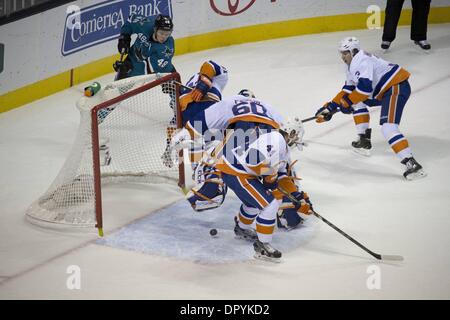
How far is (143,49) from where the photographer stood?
671cm

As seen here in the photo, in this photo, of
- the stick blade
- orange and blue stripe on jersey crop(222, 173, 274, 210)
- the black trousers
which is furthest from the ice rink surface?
the black trousers

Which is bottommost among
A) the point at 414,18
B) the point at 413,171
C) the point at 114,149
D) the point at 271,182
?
the point at 413,171

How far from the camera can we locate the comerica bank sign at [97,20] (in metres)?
7.84

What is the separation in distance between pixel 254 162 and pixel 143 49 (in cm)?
231

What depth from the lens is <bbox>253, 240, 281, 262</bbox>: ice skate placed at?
471 centimetres

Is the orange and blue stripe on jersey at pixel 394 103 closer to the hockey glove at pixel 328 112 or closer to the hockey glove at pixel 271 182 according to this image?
the hockey glove at pixel 328 112

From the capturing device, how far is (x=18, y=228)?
17.4ft

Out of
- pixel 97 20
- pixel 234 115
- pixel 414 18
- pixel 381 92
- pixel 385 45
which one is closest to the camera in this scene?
pixel 234 115

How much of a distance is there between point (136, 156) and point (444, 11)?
444 centimetres

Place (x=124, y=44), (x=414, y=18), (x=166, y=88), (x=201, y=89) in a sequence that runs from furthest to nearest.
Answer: (x=414, y=18) < (x=124, y=44) < (x=166, y=88) < (x=201, y=89)

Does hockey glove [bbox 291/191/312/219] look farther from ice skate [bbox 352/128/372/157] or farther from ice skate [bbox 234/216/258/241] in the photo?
ice skate [bbox 352/128/372/157]

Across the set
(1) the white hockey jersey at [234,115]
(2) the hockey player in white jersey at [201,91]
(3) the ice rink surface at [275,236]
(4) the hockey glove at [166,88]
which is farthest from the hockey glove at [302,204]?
(4) the hockey glove at [166,88]

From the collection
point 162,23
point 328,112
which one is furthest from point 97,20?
point 328,112

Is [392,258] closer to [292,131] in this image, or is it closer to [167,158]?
[292,131]
